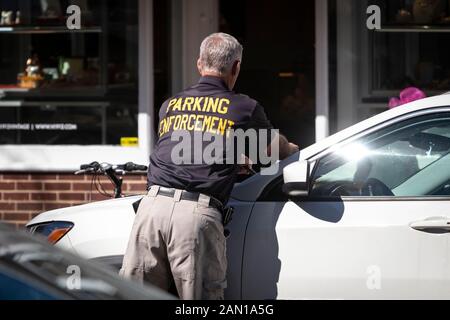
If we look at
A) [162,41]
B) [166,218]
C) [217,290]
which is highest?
[162,41]

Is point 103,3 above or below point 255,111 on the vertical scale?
above

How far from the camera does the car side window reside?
473 centimetres

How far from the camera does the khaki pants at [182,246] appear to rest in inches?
180

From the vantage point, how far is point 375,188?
4762mm

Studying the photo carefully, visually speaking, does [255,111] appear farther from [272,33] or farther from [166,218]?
[272,33]

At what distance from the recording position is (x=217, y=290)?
462 centimetres

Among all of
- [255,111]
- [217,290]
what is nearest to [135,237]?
[217,290]

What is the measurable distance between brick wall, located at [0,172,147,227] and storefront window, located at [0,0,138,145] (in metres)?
0.35

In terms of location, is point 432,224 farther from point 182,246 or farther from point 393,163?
point 182,246

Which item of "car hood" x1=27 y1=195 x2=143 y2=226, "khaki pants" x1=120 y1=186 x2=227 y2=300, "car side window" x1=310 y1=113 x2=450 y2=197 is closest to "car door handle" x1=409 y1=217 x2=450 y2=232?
"car side window" x1=310 y1=113 x2=450 y2=197

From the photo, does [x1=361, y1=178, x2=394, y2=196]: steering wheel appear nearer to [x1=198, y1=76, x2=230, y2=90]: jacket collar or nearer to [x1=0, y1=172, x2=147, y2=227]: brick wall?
[x1=198, y1=76, x2=230, y2=90]: jacket collar

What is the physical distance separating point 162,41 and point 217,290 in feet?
14.9
